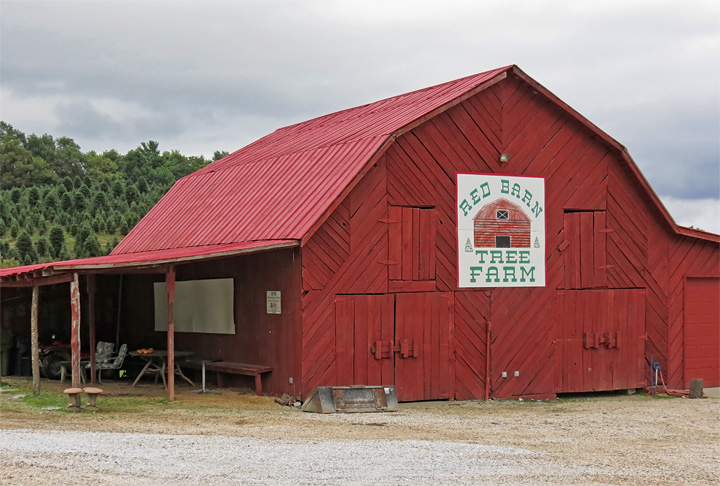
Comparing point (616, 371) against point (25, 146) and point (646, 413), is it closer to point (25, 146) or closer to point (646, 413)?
point (646, 413)

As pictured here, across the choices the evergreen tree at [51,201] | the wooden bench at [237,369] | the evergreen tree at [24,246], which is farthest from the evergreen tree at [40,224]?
the wooden bench at [237,369]

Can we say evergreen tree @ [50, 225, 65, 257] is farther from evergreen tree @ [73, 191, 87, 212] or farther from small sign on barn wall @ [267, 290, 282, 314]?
small sign on barn wall @ [267, 290, 282, 314]

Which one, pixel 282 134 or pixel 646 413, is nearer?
pixel 646 413

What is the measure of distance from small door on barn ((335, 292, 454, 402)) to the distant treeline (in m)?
22.3

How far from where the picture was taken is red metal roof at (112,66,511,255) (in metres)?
17.0

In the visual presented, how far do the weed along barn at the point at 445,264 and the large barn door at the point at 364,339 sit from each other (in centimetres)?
3

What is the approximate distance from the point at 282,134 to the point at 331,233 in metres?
9.01

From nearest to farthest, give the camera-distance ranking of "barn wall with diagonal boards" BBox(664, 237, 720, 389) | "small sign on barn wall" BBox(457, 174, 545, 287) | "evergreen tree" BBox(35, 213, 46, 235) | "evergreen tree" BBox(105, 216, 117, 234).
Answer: "small sign on barn wall" BBox(457, 174, 545, 287)
"barn wall with diagonal boards" BBox(664, 237, 720, 389)
"evergreen tree" BBox(35, 213, 46, 235)
"evergreen tree" BBox(105, 216, 117, 234)

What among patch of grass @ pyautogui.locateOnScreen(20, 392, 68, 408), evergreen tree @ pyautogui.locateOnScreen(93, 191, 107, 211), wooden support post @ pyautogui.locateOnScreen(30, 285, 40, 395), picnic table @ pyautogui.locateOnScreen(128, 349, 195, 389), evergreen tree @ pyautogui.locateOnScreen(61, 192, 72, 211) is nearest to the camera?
patch of grass @ pyautogui.locateOnScreen(20, 392, 68, 408)

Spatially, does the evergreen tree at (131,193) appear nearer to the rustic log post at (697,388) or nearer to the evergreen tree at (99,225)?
the evergreen tree at (99,225)

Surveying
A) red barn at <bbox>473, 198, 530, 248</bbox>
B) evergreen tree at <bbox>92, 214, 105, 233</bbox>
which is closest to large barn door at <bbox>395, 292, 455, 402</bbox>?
red barn at <bbox>473, 198, 530, 248</bbox>

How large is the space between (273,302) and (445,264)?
3.27m

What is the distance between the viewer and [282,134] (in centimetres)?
2486

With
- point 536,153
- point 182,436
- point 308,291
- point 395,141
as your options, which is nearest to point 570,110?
point 536,153
